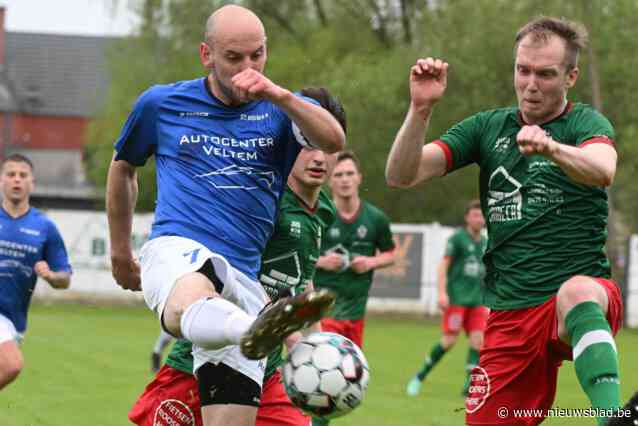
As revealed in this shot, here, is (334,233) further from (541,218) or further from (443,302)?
(541,218)

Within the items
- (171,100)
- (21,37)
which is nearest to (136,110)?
(171,100)

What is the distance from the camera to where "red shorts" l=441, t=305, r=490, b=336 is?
1444 centimetres

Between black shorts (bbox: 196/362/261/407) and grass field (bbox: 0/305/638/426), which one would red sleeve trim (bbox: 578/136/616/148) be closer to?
black shorts (bbox: 196/362/261/407)

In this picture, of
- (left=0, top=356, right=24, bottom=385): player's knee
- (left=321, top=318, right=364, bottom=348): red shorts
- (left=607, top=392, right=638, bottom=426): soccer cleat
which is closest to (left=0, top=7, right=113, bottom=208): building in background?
(left=321, top=318, right=364, bottom=348): red shorts

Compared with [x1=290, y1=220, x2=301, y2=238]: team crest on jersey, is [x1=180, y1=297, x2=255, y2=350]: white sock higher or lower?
higher

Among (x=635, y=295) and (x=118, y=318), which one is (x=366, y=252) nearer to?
(x=118, y=318)

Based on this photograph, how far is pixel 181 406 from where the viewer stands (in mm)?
5805

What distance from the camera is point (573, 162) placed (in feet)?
16.4

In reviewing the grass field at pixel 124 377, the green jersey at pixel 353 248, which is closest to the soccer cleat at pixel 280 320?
the grass field at pixel 124 377

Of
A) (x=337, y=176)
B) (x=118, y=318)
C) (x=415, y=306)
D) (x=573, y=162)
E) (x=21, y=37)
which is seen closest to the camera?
(x=573, y=162)

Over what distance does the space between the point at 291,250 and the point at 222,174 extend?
1.30m

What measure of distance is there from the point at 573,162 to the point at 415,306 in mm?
23320

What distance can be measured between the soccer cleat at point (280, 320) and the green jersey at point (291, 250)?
1505mm

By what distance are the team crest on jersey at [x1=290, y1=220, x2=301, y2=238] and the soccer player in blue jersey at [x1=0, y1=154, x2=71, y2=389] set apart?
317 cm
